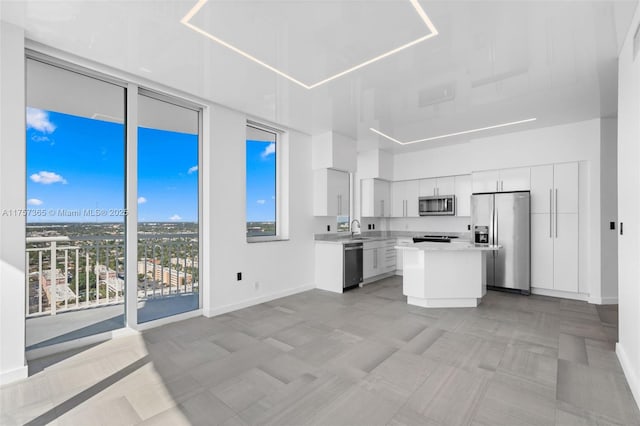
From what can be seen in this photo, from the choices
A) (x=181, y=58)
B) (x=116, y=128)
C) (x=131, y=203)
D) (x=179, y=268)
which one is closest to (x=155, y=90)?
(x=116, y=128)

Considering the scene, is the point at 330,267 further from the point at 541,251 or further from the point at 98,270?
the point at 541,251

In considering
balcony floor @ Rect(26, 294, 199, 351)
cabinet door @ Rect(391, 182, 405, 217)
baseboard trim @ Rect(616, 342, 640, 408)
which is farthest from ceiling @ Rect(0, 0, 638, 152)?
cabinet door @ Rect(391, 182, 405, 217)

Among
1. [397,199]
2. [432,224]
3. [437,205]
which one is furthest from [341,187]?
[432,224]

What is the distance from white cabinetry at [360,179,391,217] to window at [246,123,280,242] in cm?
231

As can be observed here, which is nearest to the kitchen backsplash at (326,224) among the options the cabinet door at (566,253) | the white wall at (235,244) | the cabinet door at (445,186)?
the white wall at (235,244)

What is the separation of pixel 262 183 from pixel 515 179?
436 centimetres

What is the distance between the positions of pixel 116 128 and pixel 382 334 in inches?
149

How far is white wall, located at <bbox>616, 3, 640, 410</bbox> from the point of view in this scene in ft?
7.38

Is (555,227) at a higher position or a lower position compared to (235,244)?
higher

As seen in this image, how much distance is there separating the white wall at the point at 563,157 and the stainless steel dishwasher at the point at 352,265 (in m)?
2.58

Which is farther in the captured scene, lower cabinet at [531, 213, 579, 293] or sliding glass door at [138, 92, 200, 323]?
lower cabinet at [531, 213, 579, 293]

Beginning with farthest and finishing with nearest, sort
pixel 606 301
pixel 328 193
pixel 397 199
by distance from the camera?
1. pixel 397 199
2. pixel 328 193
3. pixel 606 301

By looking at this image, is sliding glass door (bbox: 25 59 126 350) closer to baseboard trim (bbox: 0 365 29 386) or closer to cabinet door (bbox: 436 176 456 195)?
baseboard trim (bbox: 0 365 29 386)

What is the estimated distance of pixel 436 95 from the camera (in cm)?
384
